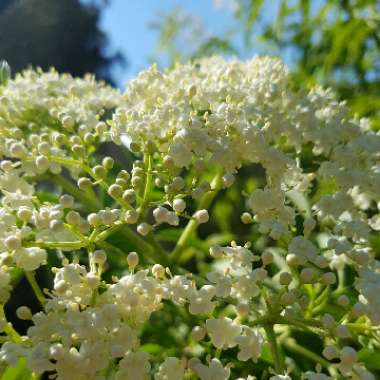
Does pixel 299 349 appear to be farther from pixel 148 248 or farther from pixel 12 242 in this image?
pixel 12 242

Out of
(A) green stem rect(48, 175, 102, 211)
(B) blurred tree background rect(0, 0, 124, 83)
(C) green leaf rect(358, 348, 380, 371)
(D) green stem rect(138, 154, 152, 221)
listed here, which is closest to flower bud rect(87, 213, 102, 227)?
(D) green stem rect(138, 154, 152, 221)

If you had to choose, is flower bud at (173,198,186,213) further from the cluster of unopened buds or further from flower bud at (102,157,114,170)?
flower bud at (102,157,114,170)

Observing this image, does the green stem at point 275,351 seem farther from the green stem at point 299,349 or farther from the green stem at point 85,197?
the green stem at point 85,197

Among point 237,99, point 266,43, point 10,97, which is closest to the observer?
point 237,99

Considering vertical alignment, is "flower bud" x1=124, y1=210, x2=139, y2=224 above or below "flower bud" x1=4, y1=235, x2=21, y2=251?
above

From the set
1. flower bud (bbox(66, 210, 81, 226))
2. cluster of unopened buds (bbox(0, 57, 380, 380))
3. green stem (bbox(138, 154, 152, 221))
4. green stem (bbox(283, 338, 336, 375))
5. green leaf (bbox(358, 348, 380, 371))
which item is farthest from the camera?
green stem (bbox(283, 338, 336, 375))

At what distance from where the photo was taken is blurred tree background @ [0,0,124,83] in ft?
9.87

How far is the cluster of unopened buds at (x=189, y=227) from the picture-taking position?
875 millimetres

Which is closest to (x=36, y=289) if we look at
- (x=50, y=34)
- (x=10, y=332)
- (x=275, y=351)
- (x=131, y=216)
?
(x=10, y=332)

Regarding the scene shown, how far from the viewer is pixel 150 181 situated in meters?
1.11

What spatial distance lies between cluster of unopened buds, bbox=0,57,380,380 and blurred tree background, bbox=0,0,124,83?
1.07 meters

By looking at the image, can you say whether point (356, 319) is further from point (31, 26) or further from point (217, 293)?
point (31, 26)

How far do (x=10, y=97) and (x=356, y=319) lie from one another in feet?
3.01

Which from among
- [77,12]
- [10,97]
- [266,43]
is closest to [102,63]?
[77,12]
